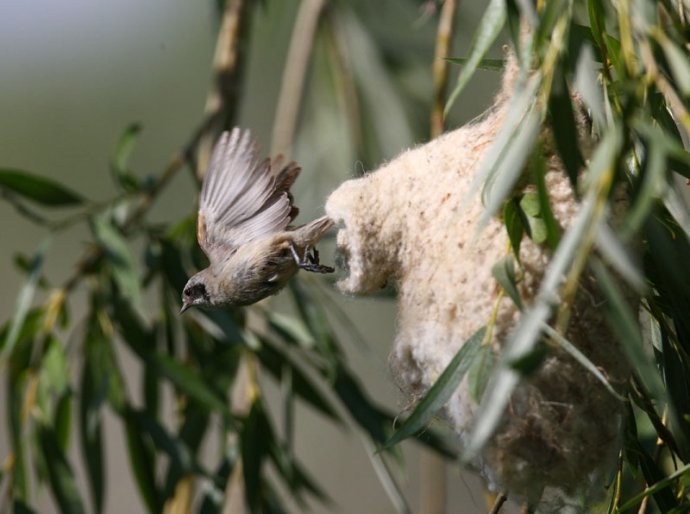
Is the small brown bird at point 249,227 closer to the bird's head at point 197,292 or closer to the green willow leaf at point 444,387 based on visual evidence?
the bird's head at point 197,292

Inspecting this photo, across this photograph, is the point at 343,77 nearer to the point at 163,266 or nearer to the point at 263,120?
the point at 163,266

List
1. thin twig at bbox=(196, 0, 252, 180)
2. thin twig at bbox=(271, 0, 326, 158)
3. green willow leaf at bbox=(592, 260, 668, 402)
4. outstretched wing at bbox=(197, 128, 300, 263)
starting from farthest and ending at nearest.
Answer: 1. thin twig at bbox=(271, 0, 326, 158)
2. thin twig at bbox=(196, 0, 252, 180)
3. outstretched wing at bbox=(197, 128, 300, 263)
4. green willow leaf at bbox=(592, 260, 668, 402)

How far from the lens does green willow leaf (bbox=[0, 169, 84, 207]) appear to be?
2432mm

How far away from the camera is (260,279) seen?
6.27 ft

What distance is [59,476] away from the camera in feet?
8.03

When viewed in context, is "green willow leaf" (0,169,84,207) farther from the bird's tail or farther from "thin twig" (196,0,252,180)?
the bird's tail

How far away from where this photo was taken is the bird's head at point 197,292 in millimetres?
2070

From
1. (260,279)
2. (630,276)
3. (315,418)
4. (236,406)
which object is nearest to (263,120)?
(315,418)

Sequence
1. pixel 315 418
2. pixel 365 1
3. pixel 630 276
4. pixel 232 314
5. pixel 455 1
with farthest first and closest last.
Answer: pixel 315 418 < pixel 365 1 < pixel 232 314 < pixel 455 1 < pixel 630 276

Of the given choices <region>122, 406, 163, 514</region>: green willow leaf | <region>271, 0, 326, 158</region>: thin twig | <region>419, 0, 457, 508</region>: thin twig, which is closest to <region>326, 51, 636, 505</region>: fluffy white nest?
<region>419, 0, 457, 508</region>: thin twig

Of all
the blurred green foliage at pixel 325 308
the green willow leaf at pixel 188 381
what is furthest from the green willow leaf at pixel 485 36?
the green willow leaf at pixel 188 381

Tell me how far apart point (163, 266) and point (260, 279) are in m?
0.67

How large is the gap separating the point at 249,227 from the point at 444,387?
677 millimetres

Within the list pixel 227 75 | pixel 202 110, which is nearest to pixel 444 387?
pixel 227 75
